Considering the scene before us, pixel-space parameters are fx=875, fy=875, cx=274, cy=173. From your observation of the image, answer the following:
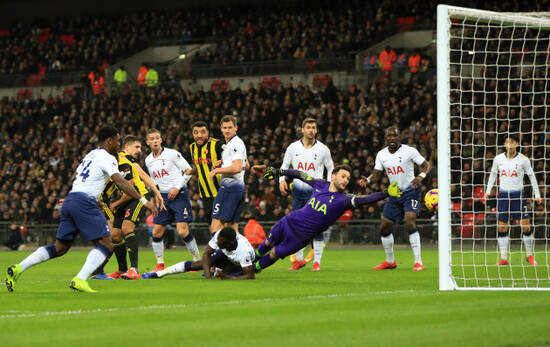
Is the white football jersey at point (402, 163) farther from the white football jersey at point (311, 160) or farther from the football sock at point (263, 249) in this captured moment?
the football sock at point (263, 249)

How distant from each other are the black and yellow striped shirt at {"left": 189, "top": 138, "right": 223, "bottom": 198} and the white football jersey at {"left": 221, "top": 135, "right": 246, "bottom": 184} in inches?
31.5

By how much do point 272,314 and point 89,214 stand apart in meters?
3.41

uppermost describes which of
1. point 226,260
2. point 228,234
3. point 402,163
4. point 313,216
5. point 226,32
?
point 226,32

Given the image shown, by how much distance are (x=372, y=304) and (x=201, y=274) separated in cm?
543

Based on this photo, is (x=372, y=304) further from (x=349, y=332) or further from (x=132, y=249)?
(x=132, y=249)

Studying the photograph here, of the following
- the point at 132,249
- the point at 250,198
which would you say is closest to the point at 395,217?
the point at 132,249

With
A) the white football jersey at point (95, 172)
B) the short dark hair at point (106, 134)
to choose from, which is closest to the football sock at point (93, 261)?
the white football jersey at point (95, 172)

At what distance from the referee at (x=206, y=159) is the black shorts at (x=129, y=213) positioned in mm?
1274

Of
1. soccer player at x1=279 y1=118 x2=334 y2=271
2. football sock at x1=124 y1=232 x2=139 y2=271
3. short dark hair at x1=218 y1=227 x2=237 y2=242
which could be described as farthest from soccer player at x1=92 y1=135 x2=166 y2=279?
soccer player at x1=279 y1=118 x2=334 y2=271

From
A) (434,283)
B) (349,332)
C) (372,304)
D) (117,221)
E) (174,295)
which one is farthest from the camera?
(117,221)

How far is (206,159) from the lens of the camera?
14.8 m

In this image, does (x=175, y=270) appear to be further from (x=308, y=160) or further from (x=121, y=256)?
(x=308, y=160)

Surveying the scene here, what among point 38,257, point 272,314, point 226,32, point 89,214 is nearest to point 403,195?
point 89,214

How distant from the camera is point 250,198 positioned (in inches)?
1213
